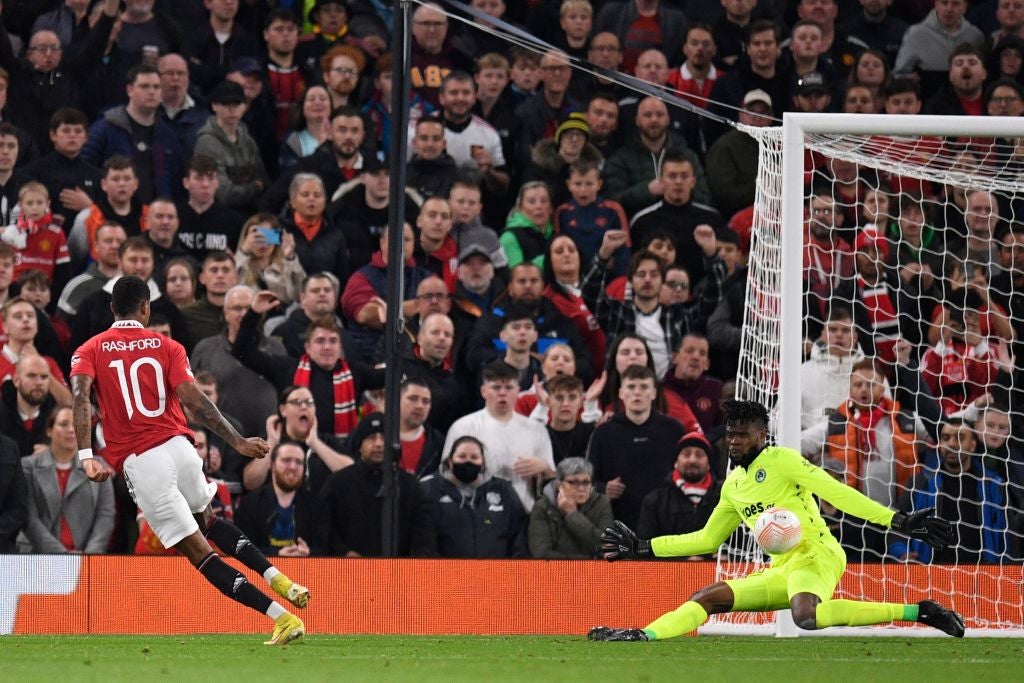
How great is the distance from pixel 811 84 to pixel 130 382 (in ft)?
27.0


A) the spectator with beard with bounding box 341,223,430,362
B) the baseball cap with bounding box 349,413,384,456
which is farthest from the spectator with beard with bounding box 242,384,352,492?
the spectator with beard with bounding box 341,223,430,362

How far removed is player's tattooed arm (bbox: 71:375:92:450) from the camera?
8.27 meters

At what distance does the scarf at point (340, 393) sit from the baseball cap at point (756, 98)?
4745 millimetres

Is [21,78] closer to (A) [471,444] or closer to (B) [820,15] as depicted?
(A) [471,444]

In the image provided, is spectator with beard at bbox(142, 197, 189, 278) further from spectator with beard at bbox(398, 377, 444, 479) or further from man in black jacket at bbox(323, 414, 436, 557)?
man in black jacket at bbox(323, 414, 436, 557)

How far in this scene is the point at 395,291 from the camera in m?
11.1

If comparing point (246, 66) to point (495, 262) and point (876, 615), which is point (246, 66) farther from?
point (876, 615)

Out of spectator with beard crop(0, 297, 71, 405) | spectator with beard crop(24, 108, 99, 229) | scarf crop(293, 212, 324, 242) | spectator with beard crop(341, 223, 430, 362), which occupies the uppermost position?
spectator with beard crop(24, 108, 99, 229)

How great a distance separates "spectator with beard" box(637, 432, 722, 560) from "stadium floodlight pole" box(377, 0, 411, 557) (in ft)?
6.20

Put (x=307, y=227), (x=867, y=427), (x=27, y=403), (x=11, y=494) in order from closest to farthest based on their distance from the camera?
1. (x=11, y=494)
2. (x=27, y=403)
3. (x=867, y=427)
4. (x=307, y=227)

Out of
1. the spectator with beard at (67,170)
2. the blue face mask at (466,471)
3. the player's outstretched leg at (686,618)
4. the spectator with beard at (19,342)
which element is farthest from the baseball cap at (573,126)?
the player's outstretched leg at (686,618)

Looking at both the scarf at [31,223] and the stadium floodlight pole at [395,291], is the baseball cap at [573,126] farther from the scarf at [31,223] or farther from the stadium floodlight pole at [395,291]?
the scarf at [31,223]

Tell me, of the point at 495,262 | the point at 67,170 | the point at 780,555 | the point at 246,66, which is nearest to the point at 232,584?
the point at 780,555

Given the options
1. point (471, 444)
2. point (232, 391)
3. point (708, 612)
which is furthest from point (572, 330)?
point (708, 612)
